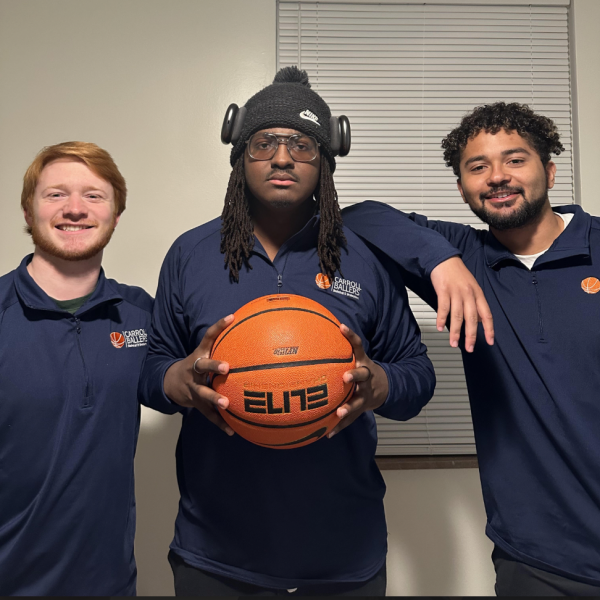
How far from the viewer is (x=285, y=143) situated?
4.57ft

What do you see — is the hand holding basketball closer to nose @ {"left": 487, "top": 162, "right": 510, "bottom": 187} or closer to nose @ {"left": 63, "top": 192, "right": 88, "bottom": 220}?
nose @ {"left": 487, "top": 162, "right": 510, "bottom": 187}

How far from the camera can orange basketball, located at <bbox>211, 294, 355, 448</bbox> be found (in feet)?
3.48

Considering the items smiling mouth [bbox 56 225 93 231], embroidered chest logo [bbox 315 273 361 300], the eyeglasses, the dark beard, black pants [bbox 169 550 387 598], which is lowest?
black pants [bbox 169 550 387 598]

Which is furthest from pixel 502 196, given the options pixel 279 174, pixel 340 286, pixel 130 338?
pixel 130 338

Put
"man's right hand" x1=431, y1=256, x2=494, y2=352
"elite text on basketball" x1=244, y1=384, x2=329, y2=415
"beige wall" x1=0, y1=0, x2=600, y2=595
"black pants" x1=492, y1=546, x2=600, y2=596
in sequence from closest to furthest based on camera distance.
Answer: "elite text on basketball" x1=244, y1=384, x2=329, y2=415
"man's right hand" x1=431, y1=256, x2=494, y2=352
"black pants" x1=492, y1=546, x2=600, y2=596
"beige wall" x1=0, y1=0, x2=600, y2=595

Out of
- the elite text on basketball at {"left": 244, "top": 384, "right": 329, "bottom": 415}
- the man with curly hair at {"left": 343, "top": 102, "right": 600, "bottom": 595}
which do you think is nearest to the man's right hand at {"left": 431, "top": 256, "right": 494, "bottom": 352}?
the man with curly hair at {"left": 343, "top": 102, "right": 600, "bottom": 595}

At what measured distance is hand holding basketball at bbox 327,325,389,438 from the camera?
112 centimetres

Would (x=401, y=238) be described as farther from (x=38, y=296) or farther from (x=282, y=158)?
(x=38, y=296)

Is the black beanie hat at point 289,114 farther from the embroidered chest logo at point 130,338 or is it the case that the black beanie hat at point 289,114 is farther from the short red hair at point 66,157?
the embroidered chest logo at point 130,338

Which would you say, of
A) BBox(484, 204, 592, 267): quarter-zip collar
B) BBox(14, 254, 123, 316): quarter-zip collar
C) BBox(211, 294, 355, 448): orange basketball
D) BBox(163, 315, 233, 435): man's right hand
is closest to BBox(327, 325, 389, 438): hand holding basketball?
BBox(211, 294, 355, 448): orange basketball

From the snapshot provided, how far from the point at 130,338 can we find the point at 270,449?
21.6 inches

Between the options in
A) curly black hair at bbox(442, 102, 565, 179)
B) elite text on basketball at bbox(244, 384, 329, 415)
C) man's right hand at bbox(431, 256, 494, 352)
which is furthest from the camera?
curly black hair at bbox(442, 102, 565, 179)

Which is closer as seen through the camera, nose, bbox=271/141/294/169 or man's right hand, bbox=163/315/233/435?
man's right hand, bbox=163/315/233/435

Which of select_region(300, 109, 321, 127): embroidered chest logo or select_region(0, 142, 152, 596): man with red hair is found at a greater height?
select_region(300, 109, 321, 127): embroidered chest logo
